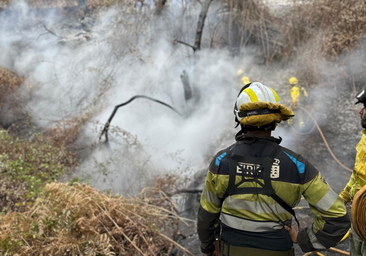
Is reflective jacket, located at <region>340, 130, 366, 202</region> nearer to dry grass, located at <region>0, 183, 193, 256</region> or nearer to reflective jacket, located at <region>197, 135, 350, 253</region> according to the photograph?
reflective jacket, located at <region>197, 135, 350, 253</region>

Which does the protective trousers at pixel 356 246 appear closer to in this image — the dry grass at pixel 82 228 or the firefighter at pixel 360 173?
the firefighter at pixel 360 173

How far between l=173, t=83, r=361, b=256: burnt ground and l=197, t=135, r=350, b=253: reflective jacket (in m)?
2.13

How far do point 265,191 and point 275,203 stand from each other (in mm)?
92

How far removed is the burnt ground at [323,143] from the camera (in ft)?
14.6

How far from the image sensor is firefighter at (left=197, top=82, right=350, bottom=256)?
1.60 meters

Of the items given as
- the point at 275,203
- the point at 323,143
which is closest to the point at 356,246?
the point at 275,203

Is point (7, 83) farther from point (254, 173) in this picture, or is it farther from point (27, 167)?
point (254, 173)

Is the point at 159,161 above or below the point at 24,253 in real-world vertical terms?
below

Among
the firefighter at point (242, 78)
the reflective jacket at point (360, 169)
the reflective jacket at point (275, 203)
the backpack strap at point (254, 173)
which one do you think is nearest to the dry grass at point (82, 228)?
the reflective jacket at point (275, 203)

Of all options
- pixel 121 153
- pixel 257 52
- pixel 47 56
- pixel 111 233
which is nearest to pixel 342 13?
pixel 257 52

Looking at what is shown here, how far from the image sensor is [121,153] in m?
7.60

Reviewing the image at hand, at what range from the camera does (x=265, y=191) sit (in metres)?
1.62

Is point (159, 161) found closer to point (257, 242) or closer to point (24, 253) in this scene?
point (24, 253)

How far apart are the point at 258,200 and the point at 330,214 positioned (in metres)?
0.39
